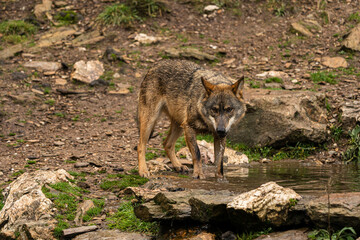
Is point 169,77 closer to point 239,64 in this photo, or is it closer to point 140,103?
point 140,103

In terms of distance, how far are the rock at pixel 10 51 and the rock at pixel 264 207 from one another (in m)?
11.3

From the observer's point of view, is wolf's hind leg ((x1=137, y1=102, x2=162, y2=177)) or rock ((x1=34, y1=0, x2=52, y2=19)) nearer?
wolf's hind leg ((x1=137, y1=102, x2=162, y2=177))

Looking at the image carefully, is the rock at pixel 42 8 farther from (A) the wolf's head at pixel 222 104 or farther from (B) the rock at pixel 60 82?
(A) the wolf's head at pixel 222 104

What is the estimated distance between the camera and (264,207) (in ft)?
13.8

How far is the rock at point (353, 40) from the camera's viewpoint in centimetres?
1286

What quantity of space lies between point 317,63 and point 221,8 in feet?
15.9

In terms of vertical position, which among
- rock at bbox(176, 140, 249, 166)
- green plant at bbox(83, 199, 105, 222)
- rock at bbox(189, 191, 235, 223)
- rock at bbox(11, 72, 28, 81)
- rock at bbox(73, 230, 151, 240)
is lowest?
rock at bbox(176, 140, 249, 166)

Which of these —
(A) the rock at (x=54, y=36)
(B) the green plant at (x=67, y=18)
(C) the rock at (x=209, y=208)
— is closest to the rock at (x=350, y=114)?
(C) the rock at (x=209, y=208)

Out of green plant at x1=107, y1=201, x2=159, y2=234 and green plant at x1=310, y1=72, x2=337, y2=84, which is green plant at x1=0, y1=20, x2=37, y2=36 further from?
green plant at x1=107, y1=201, x2=159, y2=234

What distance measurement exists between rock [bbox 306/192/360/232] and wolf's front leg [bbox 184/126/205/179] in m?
3.31

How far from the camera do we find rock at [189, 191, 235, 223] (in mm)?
4438

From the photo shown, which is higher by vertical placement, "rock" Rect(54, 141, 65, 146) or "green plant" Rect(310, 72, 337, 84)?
"green plant" Rect(310, 72, 337, 84)

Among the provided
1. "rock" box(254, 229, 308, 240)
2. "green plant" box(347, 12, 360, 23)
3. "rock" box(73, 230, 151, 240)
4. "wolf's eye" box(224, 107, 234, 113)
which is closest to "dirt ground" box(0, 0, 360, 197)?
"green plant" box(347, 12, 360, 23)

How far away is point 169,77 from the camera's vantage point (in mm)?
8000
